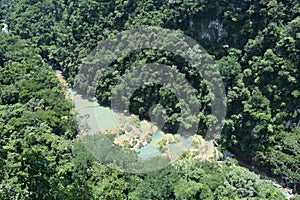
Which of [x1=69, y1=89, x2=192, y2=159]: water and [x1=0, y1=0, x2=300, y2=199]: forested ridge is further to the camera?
[x1=69, y1=89, x2=192, y2=159]: water

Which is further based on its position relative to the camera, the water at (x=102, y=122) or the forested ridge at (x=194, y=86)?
the water at (x=102, y=122)

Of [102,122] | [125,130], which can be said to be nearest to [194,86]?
[125,130]

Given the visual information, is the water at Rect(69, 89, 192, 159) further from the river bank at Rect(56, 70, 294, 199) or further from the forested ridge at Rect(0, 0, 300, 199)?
the forested ridge at Rect(0, 0, 300, 199)

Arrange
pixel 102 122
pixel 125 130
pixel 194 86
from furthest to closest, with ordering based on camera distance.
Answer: pixel 102 122, pixel 194 86, pixel 125 130

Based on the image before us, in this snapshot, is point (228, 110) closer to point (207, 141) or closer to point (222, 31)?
point (207, 141)

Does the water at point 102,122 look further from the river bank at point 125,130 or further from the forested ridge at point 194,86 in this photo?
the forested ridge at point 194,86

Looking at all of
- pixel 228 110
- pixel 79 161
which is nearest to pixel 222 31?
pixel 228 110

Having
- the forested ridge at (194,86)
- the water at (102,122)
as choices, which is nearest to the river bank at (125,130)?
the water at (102,122)

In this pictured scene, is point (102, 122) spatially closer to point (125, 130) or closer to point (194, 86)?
point (125, 130)

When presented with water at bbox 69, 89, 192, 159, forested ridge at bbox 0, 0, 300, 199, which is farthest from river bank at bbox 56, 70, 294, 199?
forested ridge at bbox 0, 0, 300, 199
